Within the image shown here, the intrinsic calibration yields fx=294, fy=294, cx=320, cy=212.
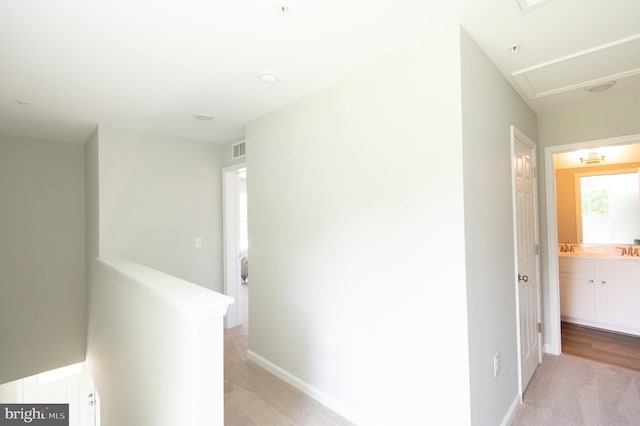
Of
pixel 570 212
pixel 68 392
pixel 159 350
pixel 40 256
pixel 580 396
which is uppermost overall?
pixel 570 212

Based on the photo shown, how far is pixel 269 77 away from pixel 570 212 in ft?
14.9

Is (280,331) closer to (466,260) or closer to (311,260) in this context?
(311,260)

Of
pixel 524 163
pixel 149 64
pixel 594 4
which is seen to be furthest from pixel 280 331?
pixel 594 4

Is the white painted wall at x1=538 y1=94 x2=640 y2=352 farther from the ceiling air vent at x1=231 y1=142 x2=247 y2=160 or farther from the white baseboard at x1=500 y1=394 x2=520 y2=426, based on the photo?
the ceiling air vent at x1=231 y1=142 x2=247 y2=160

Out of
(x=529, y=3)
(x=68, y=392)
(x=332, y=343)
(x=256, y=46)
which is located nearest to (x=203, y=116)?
(x=256, y=46)

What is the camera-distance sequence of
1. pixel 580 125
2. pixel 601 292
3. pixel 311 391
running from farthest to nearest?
pixel 601 292
pixel 580 125
pixel 311 391

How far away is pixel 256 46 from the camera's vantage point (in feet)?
5.88

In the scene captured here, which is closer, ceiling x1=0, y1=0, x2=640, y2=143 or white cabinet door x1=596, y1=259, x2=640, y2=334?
ceiling x1=0, y1=0, x2=640, y2=143

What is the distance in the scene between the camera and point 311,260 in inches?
95.7

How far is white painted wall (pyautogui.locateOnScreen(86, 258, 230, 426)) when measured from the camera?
1.23 m

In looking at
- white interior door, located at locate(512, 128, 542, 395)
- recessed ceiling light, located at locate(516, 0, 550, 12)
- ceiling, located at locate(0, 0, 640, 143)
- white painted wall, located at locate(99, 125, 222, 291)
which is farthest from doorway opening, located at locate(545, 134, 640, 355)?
white painted wall, located at locate(99, 125, 222, 291)

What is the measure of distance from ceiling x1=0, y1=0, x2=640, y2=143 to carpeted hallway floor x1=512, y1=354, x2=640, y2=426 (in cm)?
243

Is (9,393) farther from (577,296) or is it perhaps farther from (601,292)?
(601,292)

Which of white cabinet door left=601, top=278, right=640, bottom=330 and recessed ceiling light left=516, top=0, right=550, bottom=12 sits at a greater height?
recessed ceiling light left=516, top=0, right=550, bottom=12
